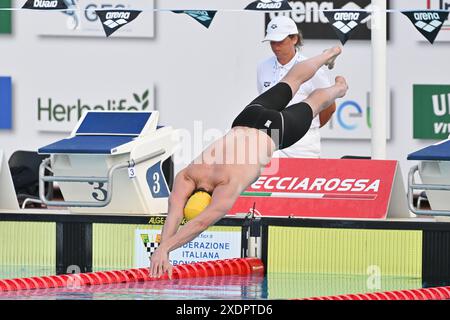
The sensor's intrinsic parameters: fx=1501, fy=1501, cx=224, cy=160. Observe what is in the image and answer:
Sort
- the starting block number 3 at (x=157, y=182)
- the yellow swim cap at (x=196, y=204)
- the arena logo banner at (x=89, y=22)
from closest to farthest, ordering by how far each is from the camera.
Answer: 1. the yellow swim cap at (x=196, y=204)
2. the starting block number 3 at (x=157, y=182)
3. the arena logo banner at (x=89, y=22)

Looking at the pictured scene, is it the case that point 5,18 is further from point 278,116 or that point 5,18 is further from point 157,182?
point 278,116

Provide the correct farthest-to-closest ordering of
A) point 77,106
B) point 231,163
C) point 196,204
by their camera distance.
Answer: point 77,106, point 231,163, point 196,204

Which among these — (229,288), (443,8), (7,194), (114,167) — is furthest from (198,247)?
(443,8)

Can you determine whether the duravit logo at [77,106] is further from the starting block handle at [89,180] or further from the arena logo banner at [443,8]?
the starting block handle at [89,180]

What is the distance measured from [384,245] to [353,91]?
179 inches

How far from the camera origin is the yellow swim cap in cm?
937

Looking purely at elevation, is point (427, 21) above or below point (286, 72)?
above

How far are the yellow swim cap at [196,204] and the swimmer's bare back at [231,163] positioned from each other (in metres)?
0.08

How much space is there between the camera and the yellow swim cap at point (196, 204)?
30.7 feet

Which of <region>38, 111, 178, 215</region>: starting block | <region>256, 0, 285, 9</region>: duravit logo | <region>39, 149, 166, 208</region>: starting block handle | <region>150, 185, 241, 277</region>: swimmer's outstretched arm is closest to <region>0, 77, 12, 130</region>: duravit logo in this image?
<region>38, 111, 178, 215</region>: starting block

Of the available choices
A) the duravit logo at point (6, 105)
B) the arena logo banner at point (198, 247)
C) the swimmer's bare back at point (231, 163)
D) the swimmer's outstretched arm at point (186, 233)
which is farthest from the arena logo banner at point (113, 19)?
the swimmer's outstretched arm at point (186, 233)

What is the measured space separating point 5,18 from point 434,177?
6490mm

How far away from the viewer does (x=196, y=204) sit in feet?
30.7

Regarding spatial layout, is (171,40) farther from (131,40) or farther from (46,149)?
(46,149)
